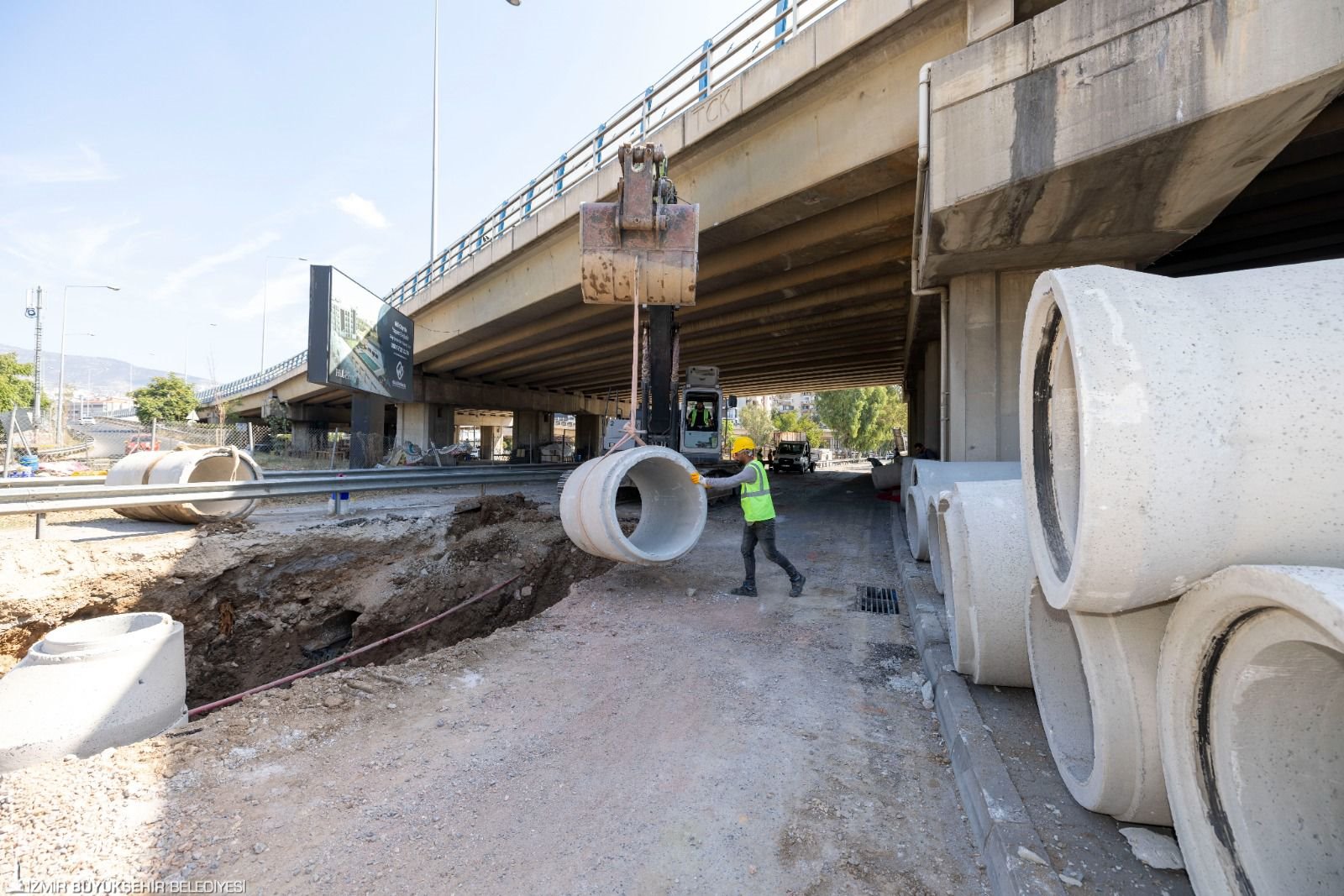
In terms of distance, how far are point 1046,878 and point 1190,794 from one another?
58 centimetres

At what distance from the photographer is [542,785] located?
285cm

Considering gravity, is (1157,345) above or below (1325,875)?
above

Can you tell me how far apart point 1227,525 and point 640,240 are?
6.18 m

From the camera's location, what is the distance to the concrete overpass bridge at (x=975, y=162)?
421cm

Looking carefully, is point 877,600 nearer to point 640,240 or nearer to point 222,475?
point 640,240

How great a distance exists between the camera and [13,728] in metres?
3.20

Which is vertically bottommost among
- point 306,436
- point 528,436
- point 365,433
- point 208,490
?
point 208,490

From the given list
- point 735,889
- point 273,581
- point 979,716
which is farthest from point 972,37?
point 273,581

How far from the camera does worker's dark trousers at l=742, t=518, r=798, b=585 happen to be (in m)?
6.11

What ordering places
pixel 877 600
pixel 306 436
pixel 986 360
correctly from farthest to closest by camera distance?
pixel 306 436 < pixel 986 360 < pixel 877 600

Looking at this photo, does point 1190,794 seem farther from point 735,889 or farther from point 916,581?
point 916,581

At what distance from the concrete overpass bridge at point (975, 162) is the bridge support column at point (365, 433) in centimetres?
812

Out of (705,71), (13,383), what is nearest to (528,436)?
(705,71)

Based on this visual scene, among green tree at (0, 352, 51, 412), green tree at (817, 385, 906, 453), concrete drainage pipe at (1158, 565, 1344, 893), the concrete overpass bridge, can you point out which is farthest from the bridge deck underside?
green tree at (0, 352, 51, 412)
